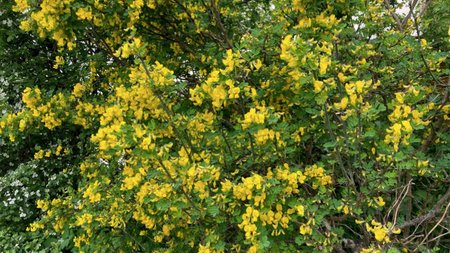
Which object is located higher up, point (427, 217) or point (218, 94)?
point (218, 94)

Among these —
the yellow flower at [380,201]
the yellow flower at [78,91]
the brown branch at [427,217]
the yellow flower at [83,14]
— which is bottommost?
the brown branch at [427,217]

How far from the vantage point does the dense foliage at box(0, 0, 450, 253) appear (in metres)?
1.78

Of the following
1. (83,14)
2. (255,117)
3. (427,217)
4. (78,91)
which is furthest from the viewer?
(78,91)

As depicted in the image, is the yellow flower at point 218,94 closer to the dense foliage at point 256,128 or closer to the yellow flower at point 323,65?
the dense foliage at point 256,128

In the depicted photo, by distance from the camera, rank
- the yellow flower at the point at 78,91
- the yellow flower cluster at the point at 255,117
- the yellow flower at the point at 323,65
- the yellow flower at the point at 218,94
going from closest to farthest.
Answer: the yellow flower at the point at 323,65 → the yellow flower cluster at the point at 255,117 → the yellow flower at the point at 218,94 → the yellow flower at the point at 78,91

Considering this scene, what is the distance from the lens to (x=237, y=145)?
210 centimetres

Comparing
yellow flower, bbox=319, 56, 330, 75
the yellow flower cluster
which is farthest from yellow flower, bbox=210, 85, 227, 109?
yellow flower, bbox=319, 56, 330, 75

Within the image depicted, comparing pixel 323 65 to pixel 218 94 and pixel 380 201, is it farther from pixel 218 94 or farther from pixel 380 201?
pixel 380 201

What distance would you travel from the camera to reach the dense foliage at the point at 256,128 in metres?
1.78

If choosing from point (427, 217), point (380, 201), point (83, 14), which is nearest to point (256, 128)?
point (380, 201)

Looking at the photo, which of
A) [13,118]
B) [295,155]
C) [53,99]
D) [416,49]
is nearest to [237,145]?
[295,155]

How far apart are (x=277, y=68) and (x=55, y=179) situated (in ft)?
8.19

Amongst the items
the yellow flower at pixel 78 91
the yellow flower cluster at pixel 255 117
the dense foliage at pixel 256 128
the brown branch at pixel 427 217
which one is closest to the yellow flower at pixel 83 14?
the dense foliage at pixel 256 128

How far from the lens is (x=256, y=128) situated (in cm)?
179
